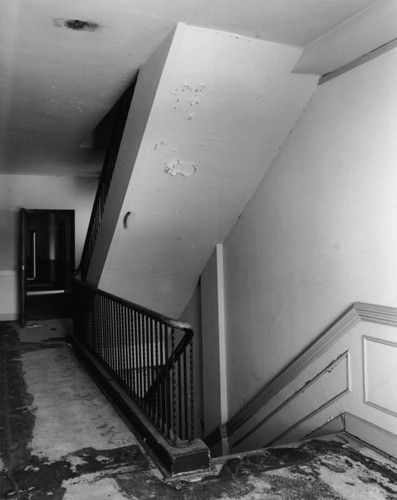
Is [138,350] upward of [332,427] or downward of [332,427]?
upward

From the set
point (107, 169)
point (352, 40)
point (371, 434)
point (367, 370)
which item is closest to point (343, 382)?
point (367, 370)

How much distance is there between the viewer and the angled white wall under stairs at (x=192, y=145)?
10.3ft

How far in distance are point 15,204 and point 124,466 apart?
5894mm

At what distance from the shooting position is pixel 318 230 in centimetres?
341

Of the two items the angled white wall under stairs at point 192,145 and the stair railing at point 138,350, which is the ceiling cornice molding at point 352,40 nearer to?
the angled white wall under stairs at point 192,145

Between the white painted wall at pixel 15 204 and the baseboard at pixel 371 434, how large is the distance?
602 cm

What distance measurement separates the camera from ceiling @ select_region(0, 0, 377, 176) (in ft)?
8.63

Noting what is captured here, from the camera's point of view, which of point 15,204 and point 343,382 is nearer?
point 343,382

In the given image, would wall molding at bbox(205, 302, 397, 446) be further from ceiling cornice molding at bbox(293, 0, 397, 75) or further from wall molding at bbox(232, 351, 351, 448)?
ceiling cornice molding at bbox(293, 0, 397, 75)

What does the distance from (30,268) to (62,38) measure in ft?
48.4

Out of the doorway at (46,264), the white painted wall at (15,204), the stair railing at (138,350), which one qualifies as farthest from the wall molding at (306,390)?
the white painted wall at (15,204)

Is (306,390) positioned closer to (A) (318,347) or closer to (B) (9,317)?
(A) (318,347)

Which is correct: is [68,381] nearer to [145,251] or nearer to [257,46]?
[145,251]

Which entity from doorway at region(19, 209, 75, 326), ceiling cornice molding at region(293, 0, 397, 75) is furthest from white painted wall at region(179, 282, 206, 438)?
ceiling cornice molding at region(293, 0, 397, 75)
